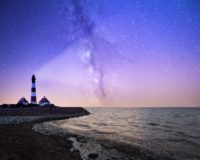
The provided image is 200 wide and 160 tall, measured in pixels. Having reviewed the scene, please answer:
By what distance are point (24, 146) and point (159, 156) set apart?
1009cm

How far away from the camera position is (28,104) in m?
74.2

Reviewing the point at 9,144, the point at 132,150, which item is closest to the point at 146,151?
→ the point at 132,150

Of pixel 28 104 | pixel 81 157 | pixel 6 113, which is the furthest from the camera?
pixel 28 104

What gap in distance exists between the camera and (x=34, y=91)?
7800 cm

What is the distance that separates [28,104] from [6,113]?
24.3m

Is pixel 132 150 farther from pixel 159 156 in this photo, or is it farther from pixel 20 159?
pixel 20 159

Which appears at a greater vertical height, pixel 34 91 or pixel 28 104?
pixel 34 91

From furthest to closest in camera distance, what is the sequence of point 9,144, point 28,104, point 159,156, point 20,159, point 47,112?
point 28,104, point 47,112, point 159,156, point 9,144, point 20,159

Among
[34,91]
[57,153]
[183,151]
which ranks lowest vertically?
[183,151]

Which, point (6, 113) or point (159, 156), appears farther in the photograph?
point (6, 113)

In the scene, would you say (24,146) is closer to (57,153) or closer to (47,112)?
(57,153)

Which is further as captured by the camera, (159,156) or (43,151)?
(159,156)

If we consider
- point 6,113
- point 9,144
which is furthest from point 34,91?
point 9,144

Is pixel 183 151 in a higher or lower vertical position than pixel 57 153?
lower
